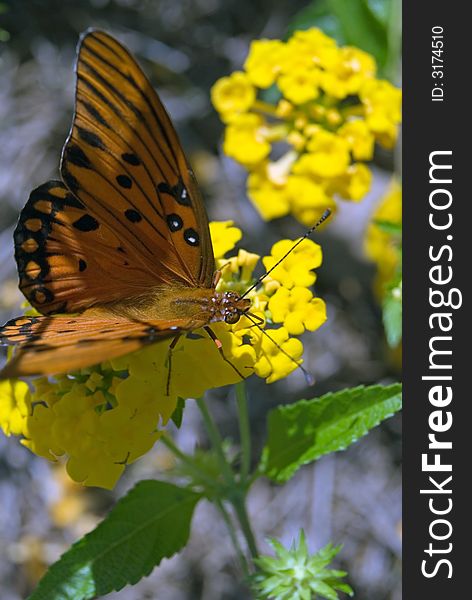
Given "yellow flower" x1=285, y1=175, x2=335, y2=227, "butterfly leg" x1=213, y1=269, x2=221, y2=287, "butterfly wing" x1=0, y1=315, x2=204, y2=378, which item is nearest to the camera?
"butterfly wing" x1=0, y1=315, x2=204, y2=378

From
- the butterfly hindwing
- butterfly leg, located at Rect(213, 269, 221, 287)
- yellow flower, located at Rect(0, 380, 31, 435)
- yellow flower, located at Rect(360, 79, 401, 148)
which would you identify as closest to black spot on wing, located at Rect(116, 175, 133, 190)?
the butterfly hindwing

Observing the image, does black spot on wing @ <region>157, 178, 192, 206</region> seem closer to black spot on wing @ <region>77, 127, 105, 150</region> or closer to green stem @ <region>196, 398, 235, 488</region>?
black spot on wing @ <region>77, 127, 105, 150</region>

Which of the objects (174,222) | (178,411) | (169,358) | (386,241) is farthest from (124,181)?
(386,241)

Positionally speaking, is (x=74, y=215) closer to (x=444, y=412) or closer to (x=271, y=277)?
(x=271, y=277)

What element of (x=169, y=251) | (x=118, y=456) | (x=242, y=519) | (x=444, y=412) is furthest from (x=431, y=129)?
(x=118, y=456)

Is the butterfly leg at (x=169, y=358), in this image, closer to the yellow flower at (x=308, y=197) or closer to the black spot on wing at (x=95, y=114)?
the black spot on wing at (x=95, y=114)

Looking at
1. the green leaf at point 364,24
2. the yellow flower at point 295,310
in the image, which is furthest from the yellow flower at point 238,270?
the green leaf at point 364,24

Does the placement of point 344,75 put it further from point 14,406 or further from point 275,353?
point 14,406
